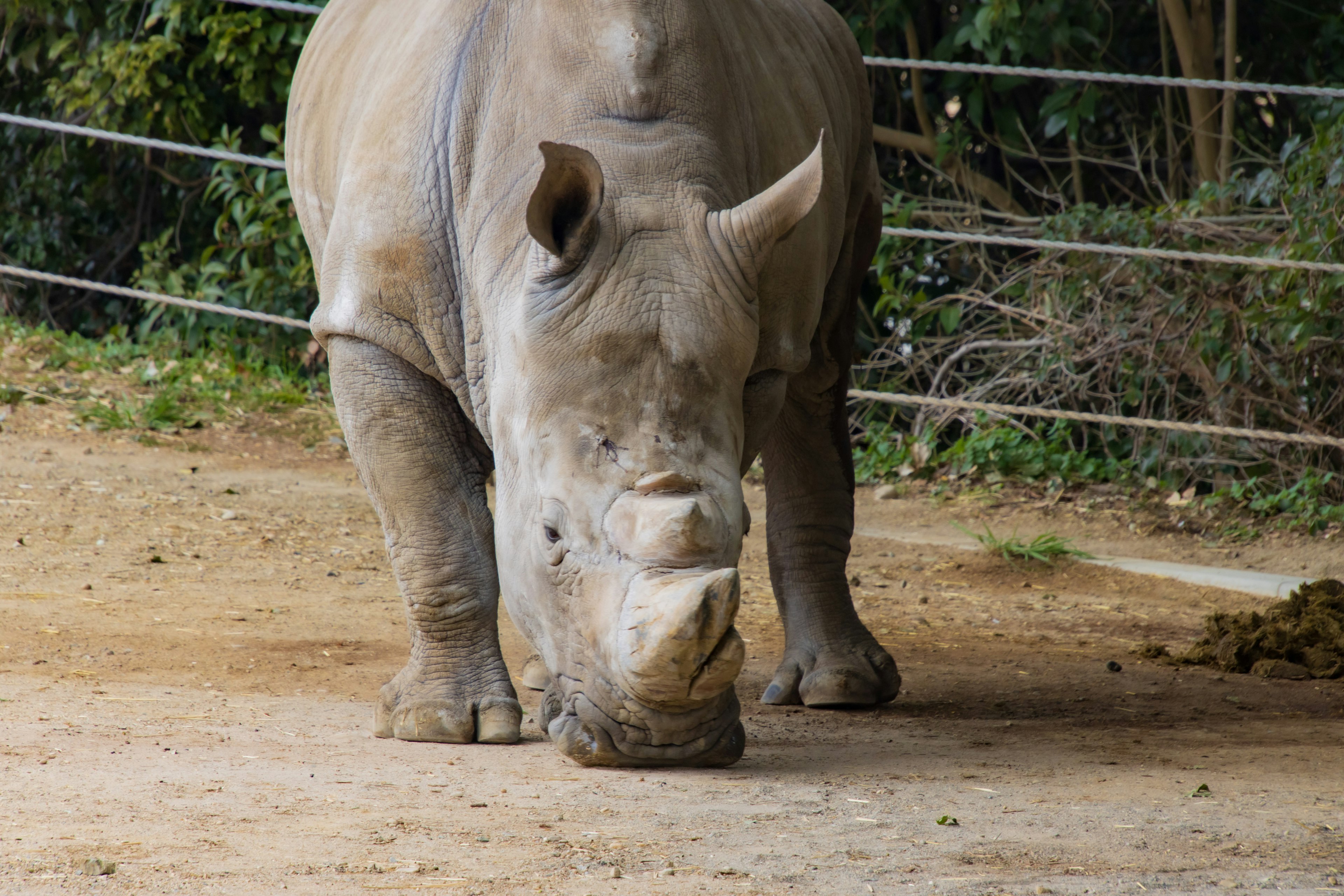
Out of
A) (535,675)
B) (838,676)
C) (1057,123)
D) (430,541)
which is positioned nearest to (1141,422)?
(1057,123)

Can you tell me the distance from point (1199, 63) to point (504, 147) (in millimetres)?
6076

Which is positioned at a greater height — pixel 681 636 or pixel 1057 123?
pixel 1057 123

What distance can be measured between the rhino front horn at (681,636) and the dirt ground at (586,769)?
9.3 inches

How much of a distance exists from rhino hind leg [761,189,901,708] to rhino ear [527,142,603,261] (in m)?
1.63

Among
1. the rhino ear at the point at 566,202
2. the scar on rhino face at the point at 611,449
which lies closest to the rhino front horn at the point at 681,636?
the scar on rhino face at the point at 611,449

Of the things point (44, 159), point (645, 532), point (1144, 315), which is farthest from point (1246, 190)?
point (44, 159)

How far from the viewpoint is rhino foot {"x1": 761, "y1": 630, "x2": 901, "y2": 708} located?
4.35 meters

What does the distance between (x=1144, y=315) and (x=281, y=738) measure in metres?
5.33

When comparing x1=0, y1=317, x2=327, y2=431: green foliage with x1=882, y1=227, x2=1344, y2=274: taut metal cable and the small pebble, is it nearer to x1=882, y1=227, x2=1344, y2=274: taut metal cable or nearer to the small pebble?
x1=882, y1=227, x2=1344, y2=274: taut metal cable

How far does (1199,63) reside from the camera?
27.4 feet

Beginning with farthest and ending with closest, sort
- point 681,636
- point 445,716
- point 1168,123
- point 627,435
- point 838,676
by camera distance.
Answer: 1. point 1168,123
2. point 838,676
3. point 445,716
4. point 627,435
5. point 681,636

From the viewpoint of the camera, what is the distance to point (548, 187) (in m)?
2.93

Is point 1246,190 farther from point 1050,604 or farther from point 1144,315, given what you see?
point 1050,604

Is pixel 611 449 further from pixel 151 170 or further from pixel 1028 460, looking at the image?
pixel 151 170
